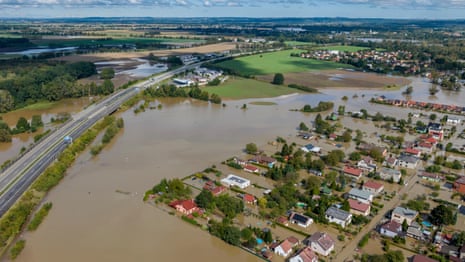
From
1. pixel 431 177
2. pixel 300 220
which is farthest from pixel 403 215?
pixel 431 177

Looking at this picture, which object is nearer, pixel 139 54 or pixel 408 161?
pixel 408 161

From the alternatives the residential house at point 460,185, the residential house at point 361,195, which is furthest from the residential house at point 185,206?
the residential house at point 460,185

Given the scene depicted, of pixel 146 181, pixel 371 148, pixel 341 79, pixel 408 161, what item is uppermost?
pixel 341 79

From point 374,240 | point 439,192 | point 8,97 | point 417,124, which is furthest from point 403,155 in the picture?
point 8,97

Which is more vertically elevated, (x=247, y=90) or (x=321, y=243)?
(x=247, y=90)

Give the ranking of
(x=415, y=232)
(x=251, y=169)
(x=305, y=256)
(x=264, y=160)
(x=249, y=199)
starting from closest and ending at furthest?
1. (x=305, y=256)
2. (x=415, y=232)
3. (x=249, y=199)
4. (x=251, y=169)
5. (x=264, y=160)

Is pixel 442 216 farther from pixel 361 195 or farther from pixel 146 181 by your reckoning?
pixel 146 181

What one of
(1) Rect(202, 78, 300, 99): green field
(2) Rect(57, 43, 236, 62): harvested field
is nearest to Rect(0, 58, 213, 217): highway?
(1) Rect(202, 78, 300, 99): green field
